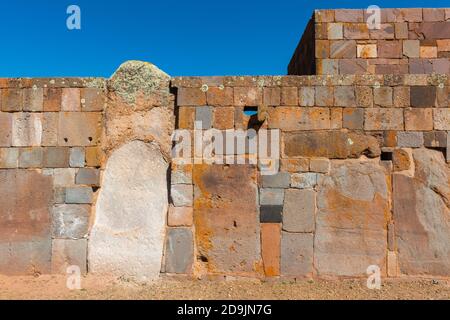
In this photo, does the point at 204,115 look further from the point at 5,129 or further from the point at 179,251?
the point at 5,129

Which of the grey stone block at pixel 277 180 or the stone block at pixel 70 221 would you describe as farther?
the stone block at pixel 70 221

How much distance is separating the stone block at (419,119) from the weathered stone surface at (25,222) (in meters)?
4.49

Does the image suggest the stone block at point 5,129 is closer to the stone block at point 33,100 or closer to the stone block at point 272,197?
the stone block at point 33,100

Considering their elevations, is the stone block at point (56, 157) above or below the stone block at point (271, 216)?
above

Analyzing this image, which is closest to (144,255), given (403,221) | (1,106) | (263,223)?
(263,223)

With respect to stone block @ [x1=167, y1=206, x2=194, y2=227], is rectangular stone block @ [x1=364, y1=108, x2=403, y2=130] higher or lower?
higher

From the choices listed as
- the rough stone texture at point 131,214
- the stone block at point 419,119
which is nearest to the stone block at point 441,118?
the stone block at point 419,119

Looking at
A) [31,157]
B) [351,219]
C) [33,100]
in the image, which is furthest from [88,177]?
[351,219]

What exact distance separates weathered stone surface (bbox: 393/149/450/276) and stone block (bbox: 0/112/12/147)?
15.9 feet

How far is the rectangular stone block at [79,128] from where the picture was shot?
18.2ft

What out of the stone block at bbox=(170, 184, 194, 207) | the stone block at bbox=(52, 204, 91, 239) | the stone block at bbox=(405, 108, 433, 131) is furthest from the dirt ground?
the stone block at bbox=(405, 108, 433, 131)

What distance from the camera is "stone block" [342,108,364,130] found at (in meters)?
5.36

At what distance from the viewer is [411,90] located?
5367 millimetres

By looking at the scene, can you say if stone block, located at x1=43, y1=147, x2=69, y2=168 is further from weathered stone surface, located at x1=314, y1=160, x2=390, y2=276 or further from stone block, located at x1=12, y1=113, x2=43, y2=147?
weathered stone surface, located at x1=314, y1=160, x2=390, y2=276
